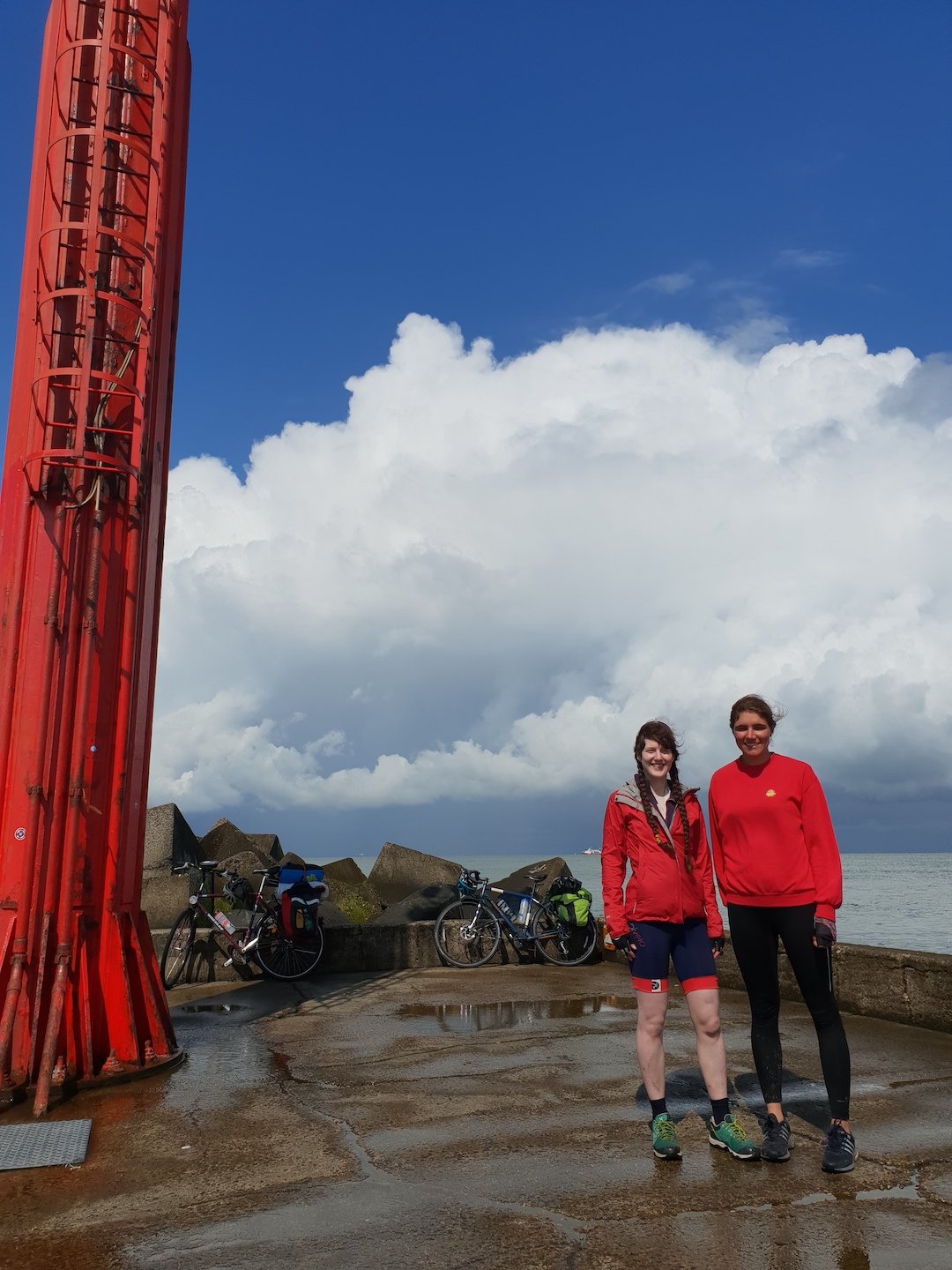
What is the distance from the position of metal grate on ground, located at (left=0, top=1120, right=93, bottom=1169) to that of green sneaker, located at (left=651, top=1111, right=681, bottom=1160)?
8.10ft

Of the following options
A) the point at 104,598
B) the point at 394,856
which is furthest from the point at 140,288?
the point at 394,856

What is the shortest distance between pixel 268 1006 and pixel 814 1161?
18.1ft

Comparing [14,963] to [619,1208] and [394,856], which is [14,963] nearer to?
[619,1208]

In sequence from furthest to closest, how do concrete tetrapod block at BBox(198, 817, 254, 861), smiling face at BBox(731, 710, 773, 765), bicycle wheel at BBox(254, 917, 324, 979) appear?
concrete tetrapod block at BBox(198, 817, 254, 861) → bicycle wheel at BBox(254, 917, 324, 979) → smiling face at BBox(731, 710, 773, 765)

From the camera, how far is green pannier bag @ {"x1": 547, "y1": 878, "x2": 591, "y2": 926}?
11.3 metres

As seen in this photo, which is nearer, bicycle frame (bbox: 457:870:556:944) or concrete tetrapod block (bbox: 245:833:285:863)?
bicycle frame (bbox: 457:870:556:944)

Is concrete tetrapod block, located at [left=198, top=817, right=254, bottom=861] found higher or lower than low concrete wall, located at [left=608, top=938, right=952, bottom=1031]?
higher

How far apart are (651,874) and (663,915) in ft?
0.57

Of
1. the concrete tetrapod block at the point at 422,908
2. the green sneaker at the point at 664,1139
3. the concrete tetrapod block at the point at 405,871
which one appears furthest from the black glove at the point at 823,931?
the concrete tetrapod block at the point at 405,871

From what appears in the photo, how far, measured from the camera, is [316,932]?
1020 centimetres

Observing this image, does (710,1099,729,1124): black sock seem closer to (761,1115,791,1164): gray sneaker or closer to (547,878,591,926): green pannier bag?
(761,1115,791,1164): gray sneaker

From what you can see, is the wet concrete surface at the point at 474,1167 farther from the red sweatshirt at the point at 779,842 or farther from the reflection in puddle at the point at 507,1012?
the red sweatshirt at the point at 779,842

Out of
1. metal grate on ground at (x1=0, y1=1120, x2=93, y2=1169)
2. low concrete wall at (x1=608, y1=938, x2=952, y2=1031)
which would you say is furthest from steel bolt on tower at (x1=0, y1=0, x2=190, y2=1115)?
low concrete wall at (x1=608, y1=938, x2=952, y2=1031)

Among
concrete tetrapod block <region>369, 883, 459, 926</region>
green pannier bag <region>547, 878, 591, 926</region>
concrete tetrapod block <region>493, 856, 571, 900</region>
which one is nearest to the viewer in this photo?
green pannier bag <region>547, 878, 591, 926</region>
